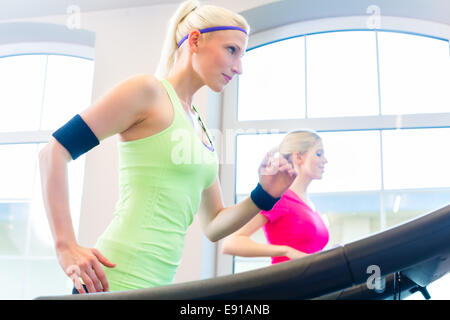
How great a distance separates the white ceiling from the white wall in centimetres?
3

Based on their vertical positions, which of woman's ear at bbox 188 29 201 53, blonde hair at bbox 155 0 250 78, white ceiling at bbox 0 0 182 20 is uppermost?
white ceiling at bbox 0 0 182 20

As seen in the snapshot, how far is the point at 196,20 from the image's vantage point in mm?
983

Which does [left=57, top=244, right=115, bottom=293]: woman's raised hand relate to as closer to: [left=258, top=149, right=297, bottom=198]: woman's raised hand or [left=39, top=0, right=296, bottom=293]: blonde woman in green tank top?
[left=39, top=0, right=296, bottom=293]: blonde woman in green tank top

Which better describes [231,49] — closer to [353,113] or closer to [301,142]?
[301,142]

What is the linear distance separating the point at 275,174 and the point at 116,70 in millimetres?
1925

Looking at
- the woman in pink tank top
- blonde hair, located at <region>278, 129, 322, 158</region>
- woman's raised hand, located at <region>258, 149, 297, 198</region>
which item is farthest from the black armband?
blonde hair, located at <region>278, 129, 322, 158</region>

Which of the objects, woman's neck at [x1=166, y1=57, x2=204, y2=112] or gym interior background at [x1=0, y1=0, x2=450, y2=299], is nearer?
woman's neck at [x1=166, y1=57, x2=204, y2=112]

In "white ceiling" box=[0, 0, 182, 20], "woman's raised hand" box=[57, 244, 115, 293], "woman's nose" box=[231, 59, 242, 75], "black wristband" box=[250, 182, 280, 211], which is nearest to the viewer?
"woman's raised hand" box=[57, 244, 115, 293]

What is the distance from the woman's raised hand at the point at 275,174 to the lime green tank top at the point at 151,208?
121mm

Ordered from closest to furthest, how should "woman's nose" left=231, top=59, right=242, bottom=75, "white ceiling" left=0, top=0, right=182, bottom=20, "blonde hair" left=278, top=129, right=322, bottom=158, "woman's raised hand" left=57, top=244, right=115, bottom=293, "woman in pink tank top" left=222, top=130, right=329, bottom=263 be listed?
"woman's raised hand" left=57, top=244, right=115, bottom=293, "woman's nose" left=231, top=59, right=242, bottom=75, "woman in pink tank top" left=222, top=130, right=329, bottom=263, "blonde hair" left=278, top=129, right=322, bottom=158, "white ceiling" left=0, top=0, right=182, bottom=20

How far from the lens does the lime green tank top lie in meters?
0.80

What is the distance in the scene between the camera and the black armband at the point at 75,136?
27.7 inches

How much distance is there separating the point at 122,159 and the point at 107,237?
130 millimetres
